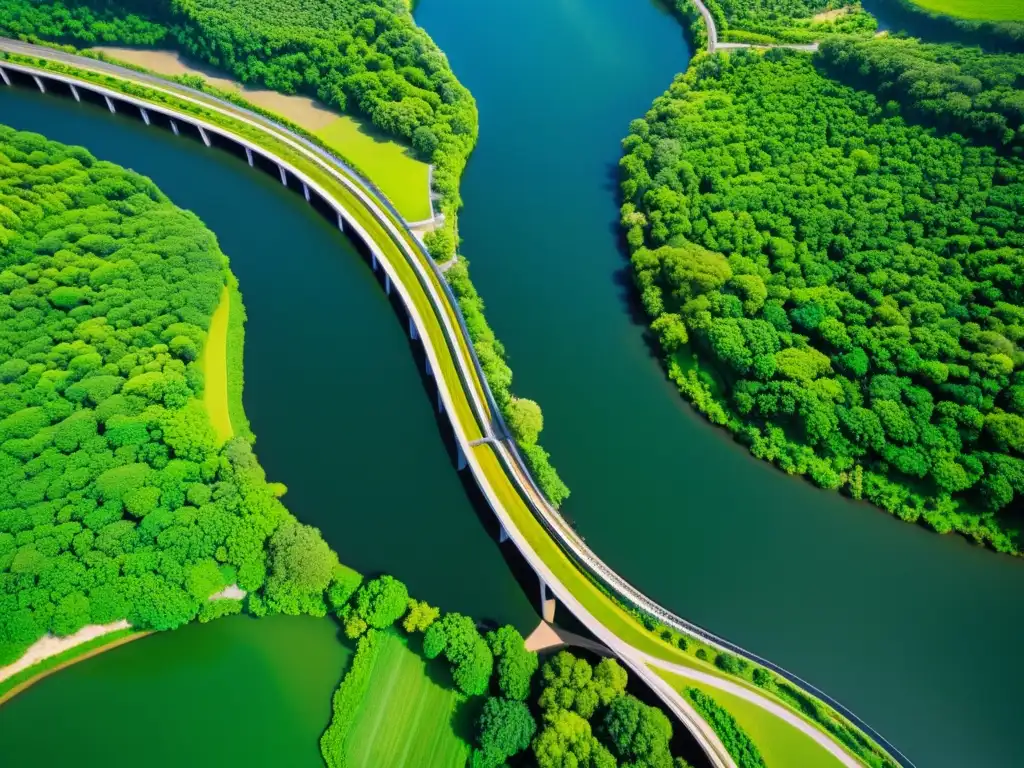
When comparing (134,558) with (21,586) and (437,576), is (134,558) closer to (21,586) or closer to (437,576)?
(21,586)

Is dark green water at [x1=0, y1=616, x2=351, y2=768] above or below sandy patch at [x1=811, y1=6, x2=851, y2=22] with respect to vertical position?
below

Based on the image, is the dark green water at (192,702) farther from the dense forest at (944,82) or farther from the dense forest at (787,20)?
the dense forest at (787,20)

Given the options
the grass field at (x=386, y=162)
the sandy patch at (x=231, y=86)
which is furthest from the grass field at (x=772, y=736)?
the sandy patch at (x=231, y=86)

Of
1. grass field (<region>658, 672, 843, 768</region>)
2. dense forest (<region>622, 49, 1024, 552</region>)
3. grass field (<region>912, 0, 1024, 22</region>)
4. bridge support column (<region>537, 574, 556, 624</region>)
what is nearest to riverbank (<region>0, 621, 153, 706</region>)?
bridge support column (<region>537, 574, 556, 624</region>)

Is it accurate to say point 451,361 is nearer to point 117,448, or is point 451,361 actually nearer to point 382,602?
point 382,602

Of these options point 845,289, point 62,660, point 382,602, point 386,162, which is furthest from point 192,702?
point 845,289

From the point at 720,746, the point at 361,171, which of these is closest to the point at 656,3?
the point at 361,171

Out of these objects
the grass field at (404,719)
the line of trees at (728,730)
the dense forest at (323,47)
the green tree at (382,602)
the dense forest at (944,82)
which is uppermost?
the dense forest at (944,82)

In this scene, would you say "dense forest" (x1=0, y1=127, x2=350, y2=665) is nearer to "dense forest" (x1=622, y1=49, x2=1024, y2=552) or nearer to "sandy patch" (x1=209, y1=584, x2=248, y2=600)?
"sandy patch" (x1=209, y1=584, x2=248, y2=600)
